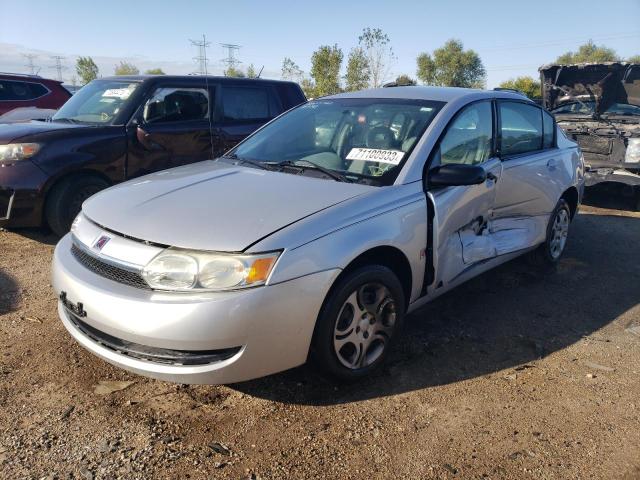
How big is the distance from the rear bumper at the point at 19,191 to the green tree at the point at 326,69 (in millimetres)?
27241

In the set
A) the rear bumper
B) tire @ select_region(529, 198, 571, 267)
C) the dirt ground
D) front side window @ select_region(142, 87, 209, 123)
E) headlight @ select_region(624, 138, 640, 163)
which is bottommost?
the dirt ground

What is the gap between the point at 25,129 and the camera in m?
5.16

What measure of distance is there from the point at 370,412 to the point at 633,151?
648cm

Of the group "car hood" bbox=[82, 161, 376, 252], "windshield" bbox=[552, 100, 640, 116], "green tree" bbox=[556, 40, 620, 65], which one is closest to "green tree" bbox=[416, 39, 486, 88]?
"green tree" bbox=[556, 40, 620, 65]

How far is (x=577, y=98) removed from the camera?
8641 millimetres

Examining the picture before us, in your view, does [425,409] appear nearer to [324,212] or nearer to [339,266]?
[339,266]

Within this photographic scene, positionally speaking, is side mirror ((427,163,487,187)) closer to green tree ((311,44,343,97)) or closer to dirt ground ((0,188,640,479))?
dirt ground ((0,188,640,479))

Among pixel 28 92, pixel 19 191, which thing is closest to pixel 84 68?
pixel 28 92

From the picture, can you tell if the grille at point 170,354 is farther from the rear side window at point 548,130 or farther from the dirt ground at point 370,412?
the rear side window at point 548,130

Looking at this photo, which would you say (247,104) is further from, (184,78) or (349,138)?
(349,138)

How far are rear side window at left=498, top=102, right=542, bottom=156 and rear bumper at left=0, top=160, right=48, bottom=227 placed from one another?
416 cm

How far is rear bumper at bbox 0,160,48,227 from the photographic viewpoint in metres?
4.88

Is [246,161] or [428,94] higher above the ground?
[428,94]

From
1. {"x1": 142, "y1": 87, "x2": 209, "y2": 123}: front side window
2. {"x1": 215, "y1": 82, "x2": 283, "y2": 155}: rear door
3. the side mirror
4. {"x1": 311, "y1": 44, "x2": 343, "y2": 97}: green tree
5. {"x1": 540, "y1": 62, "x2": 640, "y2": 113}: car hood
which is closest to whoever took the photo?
the side mirror
